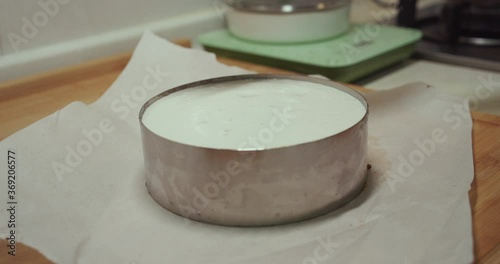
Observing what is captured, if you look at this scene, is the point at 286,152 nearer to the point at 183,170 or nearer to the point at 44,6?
the point at 183,170

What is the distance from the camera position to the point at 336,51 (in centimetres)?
88

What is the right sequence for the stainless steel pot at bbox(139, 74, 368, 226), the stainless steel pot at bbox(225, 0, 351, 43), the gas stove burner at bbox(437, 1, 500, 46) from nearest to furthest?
the stainless steel pot at bbox(139, 74, 368, 226) < the stainless steel pot at bbox(225, 0, 351, 43) < the gas stove burner at bbox(437, 1, 500, 46)

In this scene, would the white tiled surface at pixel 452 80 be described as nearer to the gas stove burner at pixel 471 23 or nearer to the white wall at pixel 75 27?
the gas stove burner at pixel 471 23

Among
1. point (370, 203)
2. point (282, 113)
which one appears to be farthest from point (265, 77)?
point (370, 203)

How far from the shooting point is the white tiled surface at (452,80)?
793 millimetres

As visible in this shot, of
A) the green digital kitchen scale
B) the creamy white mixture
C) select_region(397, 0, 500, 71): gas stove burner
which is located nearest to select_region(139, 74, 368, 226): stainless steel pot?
the creamy white mixture

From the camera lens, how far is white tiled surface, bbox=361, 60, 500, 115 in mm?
793

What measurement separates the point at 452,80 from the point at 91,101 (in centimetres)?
54

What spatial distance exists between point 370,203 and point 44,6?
535 millimetres

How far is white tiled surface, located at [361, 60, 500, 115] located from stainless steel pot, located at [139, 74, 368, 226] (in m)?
0.37

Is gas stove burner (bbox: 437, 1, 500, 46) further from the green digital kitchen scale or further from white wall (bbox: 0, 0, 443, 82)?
white wall (bbox: 0, 0, 443, 82)

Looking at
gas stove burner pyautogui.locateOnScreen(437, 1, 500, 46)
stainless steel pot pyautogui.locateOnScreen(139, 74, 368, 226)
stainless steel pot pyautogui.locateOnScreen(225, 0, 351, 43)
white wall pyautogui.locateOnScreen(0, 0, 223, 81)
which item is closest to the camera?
stainless steel pot pyautogui.locateOnScreen(139, 74, 368, 226)

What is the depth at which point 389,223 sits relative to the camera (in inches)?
18.1

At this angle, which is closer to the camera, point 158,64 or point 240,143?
point 240,143
